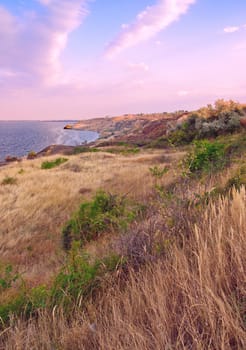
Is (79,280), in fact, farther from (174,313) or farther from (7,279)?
(7,279)

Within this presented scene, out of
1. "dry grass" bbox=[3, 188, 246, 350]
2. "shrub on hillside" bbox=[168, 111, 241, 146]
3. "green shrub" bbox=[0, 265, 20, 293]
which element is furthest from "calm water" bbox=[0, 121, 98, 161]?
"dry grass" bbox=[3, 188, 246, 350]

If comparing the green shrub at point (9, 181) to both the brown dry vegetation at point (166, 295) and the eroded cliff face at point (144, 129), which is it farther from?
the eroded cliff face at point (144, 129)

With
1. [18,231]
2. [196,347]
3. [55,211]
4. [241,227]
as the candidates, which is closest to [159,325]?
[196,347]

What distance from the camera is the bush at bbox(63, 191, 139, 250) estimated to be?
5734 millimetres

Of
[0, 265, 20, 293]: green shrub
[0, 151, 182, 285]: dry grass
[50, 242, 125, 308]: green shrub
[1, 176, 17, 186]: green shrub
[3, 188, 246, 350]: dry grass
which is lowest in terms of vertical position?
[0, 151, 182, 285]: dry grass

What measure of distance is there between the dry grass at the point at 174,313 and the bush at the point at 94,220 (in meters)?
3.24

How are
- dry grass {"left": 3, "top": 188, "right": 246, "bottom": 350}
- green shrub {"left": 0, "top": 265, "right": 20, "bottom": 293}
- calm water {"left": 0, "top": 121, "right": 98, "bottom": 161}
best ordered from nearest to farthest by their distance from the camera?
dry grass {"left": 3, "top": 188, "right": 246, "bottom": 350} → green shrub {"left": 0, "top": 265, "right": 20, "bottom": 293} → calm water {"left": 0, "top": 121, "right": 98, "bottom": 161}

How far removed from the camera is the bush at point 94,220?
5.73 meters

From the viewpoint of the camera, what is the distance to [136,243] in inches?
117

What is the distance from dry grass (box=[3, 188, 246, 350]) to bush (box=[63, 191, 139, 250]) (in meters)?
3.24

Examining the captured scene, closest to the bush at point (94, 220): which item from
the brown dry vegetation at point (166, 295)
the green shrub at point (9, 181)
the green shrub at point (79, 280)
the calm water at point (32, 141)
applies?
the brown dry vegetation at point (166, 295)

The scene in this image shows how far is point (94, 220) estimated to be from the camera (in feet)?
18.9

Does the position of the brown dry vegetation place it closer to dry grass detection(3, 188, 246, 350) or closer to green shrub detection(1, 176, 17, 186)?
dry grass detection(3, 188, 246, 350)

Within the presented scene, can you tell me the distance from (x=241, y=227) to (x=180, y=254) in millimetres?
597
